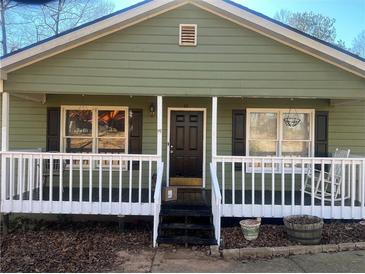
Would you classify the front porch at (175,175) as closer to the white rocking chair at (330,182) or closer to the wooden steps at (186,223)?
the white rocking chair at (330,182)

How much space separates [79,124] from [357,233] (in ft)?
21.0

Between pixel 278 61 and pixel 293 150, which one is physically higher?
pixel 278 61

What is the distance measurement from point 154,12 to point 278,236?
481 cm

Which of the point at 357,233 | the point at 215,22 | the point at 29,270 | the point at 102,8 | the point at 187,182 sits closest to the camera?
the point at 29,270

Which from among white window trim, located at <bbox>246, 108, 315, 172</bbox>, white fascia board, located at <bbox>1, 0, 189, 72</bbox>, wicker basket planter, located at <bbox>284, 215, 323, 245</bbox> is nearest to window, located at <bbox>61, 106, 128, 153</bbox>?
white fascia board, located at <bbox>1, 0, 189, 72</bbox>

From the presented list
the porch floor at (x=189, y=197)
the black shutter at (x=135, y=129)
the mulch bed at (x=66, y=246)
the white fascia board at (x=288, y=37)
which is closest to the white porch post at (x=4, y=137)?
the porch floor at (x=189, y=197)

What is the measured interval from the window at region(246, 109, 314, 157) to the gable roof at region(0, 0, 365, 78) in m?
2.05

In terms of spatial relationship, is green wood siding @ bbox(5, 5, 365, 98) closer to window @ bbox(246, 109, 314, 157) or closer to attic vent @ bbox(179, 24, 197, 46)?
attic vent @ bbox(179, 24, 197, 46)

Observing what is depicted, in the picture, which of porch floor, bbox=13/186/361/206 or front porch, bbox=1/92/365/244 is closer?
front porch, bbox=1/92/365/244

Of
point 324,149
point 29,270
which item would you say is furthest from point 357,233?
point 29,270

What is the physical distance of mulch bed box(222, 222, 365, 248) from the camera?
21.9ft

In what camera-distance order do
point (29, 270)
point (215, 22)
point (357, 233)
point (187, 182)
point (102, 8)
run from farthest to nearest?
point (102, 8) < point (187, 182) < point (215, 22) < point (357, 233) < point (29, 270)

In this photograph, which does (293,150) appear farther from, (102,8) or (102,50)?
(102,8)

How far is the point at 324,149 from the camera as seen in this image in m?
9.37
